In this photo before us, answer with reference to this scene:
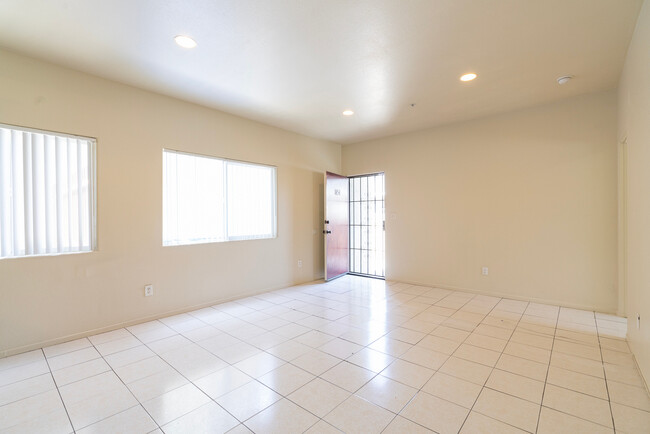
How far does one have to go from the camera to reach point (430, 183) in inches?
199

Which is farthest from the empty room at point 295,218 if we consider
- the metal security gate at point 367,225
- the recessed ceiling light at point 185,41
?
the metal security gate at point 367,225

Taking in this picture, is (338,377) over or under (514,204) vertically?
under

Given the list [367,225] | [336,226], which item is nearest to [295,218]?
[336,226]

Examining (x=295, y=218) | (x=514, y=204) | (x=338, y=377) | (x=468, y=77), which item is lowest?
(x=338, y=377)

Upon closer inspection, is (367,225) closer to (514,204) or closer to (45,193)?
(514,204)

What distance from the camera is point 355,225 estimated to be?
640 cm

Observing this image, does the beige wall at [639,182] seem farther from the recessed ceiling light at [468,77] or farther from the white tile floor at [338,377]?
the recessed ceiling light at [468,77]

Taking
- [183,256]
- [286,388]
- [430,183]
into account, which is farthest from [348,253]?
[286,388]

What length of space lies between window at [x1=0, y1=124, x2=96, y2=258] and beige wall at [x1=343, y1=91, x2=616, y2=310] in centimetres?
452

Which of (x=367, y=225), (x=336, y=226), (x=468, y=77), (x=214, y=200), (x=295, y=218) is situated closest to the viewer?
(x=468, y=77)

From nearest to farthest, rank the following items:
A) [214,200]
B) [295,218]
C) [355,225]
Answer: [214,200] → [295,218] → [355,225]

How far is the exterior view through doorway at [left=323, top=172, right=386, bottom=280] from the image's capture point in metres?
5.65

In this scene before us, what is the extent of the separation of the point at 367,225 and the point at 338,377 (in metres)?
4.23

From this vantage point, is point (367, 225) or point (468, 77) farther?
point (367, 225)
